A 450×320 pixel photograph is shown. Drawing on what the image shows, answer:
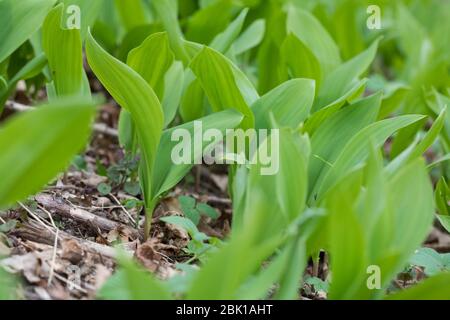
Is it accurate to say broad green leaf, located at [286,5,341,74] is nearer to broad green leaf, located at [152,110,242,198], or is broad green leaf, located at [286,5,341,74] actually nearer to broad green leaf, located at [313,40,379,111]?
broad green leaf, located at [313,40,379,111]

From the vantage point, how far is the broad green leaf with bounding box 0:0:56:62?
231 centimetres

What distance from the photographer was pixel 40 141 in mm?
1476

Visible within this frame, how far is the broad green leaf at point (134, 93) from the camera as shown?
2.05m

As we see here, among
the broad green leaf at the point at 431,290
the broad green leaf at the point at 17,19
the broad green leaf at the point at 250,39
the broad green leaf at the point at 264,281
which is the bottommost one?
the broad green leaf at the point at 431,290

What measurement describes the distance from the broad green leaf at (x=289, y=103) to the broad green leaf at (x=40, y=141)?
0.86 meters

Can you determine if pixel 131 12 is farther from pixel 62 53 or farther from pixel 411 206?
pixel 411 206

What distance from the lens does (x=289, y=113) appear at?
7.53 ft

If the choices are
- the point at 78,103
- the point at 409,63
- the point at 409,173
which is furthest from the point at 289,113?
the point at 409,63

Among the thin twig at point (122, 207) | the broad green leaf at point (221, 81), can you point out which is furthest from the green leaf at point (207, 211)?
the broad green leaf at point (221, 81)

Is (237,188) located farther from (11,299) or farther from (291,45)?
(291,45)

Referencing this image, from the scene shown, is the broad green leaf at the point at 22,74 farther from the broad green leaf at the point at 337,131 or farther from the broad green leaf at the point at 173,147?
the broad green leaf at the point at 337,131

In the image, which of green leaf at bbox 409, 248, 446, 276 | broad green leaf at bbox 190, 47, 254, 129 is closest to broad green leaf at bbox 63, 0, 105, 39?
broad green leaf at bbox 190, 47, 254, 129

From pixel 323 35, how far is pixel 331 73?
30 cm

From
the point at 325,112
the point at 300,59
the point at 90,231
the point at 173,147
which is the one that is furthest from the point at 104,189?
the point at 300,59
